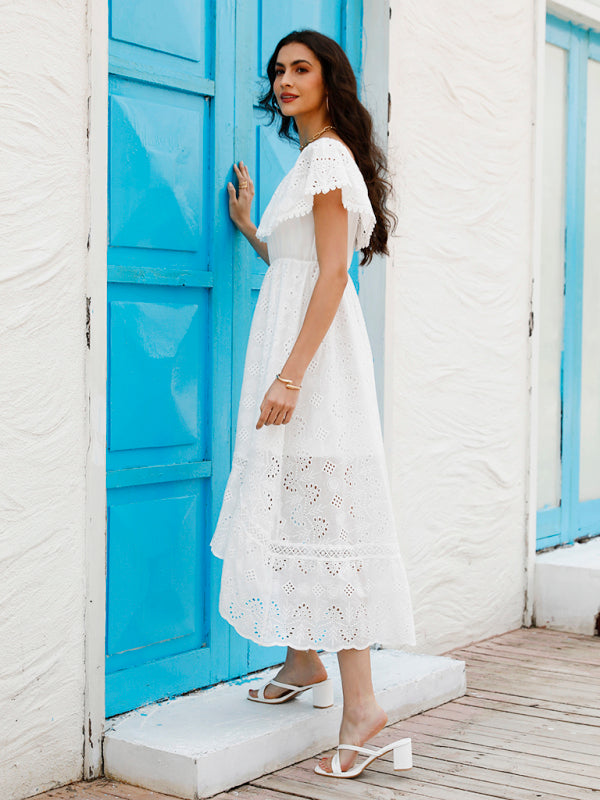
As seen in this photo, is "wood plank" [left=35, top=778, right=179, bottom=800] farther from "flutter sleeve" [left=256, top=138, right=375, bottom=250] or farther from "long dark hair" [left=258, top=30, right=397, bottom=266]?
"long dark hair" [left=258, top=30, right=397, bottom=266]

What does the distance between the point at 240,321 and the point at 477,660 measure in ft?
5.15

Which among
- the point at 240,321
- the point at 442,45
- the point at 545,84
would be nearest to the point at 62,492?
the point at 240,321

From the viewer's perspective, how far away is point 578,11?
197 inches

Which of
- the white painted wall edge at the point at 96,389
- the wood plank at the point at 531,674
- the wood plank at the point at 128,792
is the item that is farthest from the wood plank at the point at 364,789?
the wood plank at the point at 531,674

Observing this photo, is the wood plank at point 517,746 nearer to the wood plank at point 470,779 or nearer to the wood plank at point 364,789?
the wood plank at point 470,779

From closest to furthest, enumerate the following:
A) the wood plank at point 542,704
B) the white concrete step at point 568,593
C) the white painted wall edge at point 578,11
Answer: the wood plank at point 542,704, the white concrete step at point 568,593, the white painted wall edge at point 578,11

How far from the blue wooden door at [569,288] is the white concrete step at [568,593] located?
0.33 metres

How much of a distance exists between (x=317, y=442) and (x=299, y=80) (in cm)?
90

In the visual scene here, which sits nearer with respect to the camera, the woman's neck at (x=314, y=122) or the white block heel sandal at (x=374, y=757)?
the white block heel sandal at (x=374, y=757)

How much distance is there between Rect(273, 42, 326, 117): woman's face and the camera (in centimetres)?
286

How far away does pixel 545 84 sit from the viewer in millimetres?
4961

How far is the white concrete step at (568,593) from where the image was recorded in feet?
14.7

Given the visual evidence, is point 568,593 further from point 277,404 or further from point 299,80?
point 299,80

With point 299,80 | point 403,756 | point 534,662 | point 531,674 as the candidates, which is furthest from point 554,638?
point 299,80
